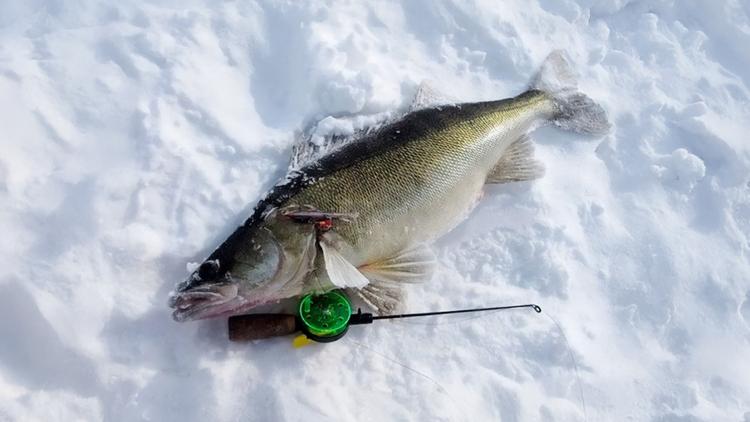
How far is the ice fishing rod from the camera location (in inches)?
104

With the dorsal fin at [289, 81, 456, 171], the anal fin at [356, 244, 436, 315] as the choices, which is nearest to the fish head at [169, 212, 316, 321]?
the anal fin at [356, 244, 436, 315]

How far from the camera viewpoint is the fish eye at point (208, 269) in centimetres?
259

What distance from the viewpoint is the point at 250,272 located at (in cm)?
263

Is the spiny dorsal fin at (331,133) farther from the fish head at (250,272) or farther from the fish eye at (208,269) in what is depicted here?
the fish eye at (208,269)

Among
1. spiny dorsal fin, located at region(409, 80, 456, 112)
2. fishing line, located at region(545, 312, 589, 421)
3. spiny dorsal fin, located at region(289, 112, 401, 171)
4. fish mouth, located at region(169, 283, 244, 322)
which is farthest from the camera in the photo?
spiny dorsal fin, located at region(409, 80, 456, 112)

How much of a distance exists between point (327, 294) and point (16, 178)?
157 centimetres

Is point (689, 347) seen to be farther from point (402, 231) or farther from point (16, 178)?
point (16, 178)

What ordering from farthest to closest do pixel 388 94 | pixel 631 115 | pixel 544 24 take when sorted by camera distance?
pixel 544 24
pixel 631 115
pixel 388 94

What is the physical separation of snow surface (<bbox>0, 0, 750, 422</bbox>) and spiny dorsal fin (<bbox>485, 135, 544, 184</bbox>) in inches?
3.1

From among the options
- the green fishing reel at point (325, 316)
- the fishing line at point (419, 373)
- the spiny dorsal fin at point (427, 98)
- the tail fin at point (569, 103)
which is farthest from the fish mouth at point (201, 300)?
the tail fin at point (569, 103)

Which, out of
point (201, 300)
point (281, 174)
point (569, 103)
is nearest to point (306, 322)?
point (201, 300)

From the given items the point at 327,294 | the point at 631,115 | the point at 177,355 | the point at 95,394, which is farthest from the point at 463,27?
Result: the point at 95,394

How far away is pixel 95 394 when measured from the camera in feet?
7.92

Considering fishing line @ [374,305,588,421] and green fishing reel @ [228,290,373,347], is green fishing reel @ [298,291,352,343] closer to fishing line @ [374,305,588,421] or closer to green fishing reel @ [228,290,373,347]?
green fishing reel @ [228,290,373,347]
